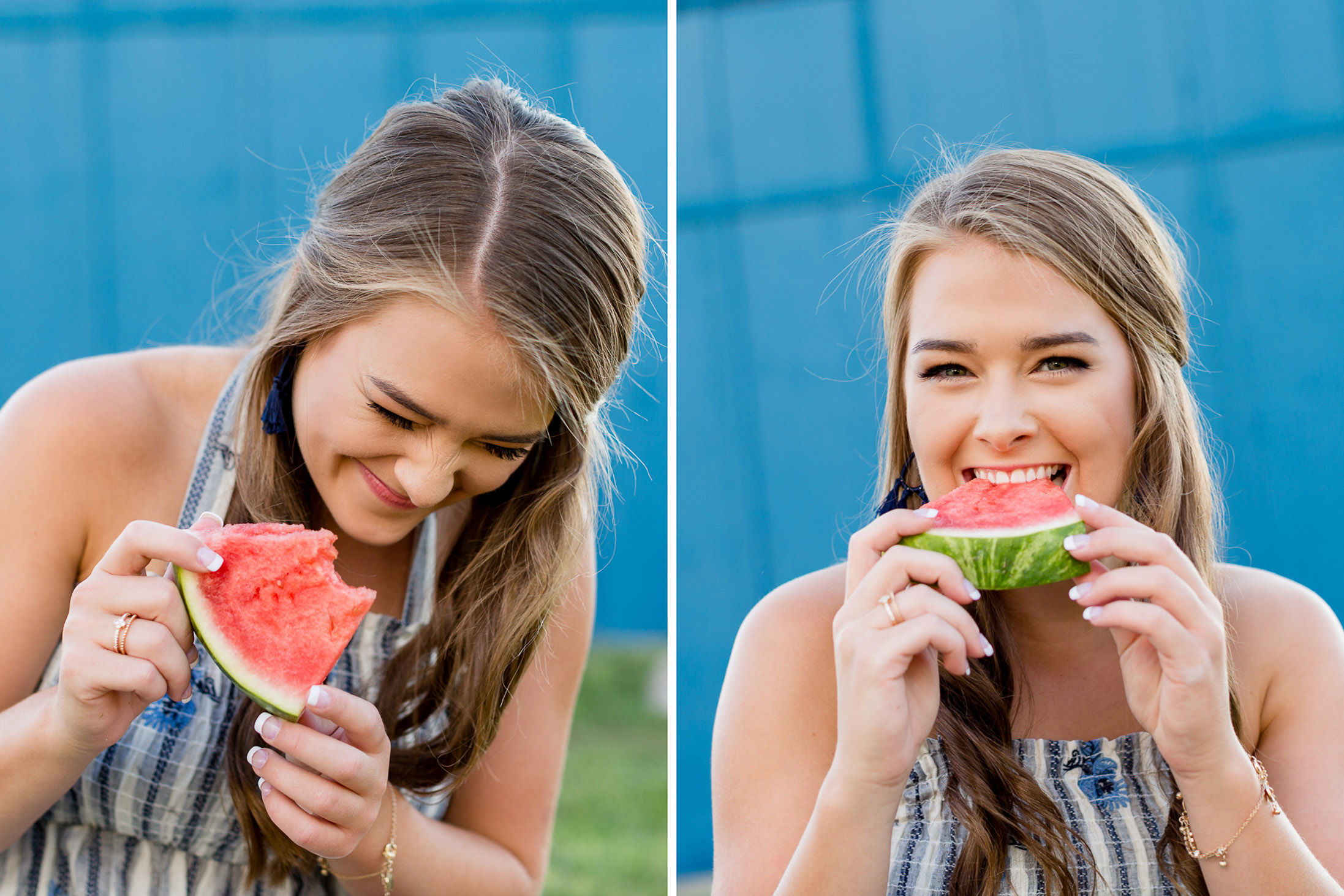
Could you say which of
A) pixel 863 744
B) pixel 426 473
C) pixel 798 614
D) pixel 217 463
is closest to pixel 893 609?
pixel 863 744

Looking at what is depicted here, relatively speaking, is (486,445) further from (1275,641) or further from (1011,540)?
(1275,641)

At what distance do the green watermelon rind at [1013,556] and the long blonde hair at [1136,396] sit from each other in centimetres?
51

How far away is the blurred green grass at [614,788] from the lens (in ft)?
17.2

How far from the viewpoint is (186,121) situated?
19.9 ft

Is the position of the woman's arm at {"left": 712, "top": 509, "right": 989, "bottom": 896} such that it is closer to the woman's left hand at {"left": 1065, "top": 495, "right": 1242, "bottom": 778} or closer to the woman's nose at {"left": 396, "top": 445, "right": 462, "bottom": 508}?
the woman's left hand at {"left": 1065, "top": 495, "right": 1242, "bottom": 778}

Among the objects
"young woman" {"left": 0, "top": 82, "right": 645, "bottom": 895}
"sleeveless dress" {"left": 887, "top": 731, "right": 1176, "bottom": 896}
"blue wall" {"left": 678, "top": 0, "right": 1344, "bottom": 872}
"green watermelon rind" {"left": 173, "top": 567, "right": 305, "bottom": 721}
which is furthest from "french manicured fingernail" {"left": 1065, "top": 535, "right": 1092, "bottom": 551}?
"blue wall" {"left": 678, "top": 0, "right": 1344, "bottom": 872}

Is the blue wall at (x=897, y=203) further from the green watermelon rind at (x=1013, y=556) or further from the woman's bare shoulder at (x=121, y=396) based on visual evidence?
the woman's bare shoulder at (x=121, y=396)

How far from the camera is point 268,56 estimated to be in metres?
6.10

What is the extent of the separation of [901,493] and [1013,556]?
2.49 ft

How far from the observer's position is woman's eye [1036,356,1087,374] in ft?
7.86

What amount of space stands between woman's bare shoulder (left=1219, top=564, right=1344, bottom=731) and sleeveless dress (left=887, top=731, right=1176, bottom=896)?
11.3 inches

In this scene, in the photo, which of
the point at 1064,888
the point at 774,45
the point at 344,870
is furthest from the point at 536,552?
the point at 774,45

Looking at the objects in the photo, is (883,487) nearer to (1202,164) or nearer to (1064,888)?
(1064,888)

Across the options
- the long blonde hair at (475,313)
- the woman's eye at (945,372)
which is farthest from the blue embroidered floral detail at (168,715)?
the woman's eye at (945,372)
